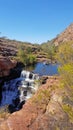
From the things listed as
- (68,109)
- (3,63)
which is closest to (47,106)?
(68,109)

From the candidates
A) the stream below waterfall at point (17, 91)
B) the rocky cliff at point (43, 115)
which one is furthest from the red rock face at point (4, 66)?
the rocky cliff at point (43, 115)

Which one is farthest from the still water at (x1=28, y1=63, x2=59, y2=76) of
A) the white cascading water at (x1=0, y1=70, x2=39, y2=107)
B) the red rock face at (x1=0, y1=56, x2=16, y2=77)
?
the red rock face at (x1=0, y1=56, x2=16, y2=77)

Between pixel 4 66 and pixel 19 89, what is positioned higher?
pixel 4 66

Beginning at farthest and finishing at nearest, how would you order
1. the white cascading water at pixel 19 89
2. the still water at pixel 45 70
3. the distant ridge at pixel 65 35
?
1. the distant ridge at pixel 65 35
2. the still water at pixel 45 70
3. the white cascading water at pixel 19 89

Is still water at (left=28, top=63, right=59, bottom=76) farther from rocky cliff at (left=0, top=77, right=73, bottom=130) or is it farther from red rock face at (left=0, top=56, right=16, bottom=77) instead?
rocky cliff at (left=0, top=77, right=73, bottom=130)

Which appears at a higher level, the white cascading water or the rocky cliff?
the rocky cliff

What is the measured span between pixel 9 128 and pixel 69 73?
825 centimetres

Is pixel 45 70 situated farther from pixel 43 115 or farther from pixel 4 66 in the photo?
pixel 43 115

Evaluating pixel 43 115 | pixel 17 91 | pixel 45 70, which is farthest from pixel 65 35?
pixel 43 115

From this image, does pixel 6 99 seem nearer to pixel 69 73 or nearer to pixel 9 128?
pixel 9 128

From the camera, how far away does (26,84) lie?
39.4 m

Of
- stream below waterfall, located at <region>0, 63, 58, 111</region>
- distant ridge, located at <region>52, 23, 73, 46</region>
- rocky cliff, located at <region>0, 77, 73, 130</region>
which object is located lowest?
stream below waterfall, located at <region>0, 63, 58, 111</region>

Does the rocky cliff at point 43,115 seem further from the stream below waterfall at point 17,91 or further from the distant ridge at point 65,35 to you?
the distant ridge at point 65,35

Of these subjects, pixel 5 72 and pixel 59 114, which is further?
pixel 5 72
